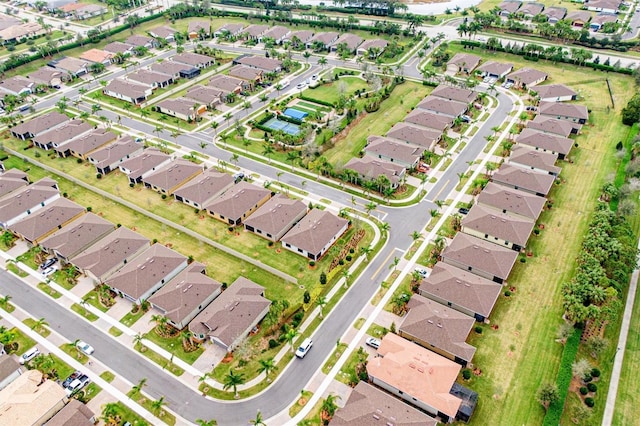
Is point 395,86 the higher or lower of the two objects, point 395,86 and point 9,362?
the higher

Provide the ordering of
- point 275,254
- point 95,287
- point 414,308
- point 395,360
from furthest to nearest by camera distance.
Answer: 1. point 275,254
2. point 95,287
3. point 414,308
4. point 395,360

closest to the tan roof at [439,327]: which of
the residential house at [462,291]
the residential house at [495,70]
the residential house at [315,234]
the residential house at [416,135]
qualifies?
the residential house at [462,291]

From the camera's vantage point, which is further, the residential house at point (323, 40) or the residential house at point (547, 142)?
the residential house at point (323, 40)

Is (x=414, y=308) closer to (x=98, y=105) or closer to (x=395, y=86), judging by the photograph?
(x=395, y=86)

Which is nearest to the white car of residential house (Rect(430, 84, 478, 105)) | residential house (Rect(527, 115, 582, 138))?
residential house (Rect(527, 115, 582, 138))

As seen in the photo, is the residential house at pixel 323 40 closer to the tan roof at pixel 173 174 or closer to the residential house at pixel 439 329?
the tan roof at pixel 173 174

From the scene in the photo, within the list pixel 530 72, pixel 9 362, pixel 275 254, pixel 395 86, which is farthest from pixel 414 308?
pixel 530 72
